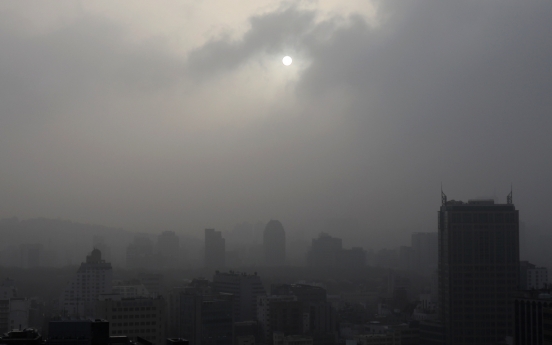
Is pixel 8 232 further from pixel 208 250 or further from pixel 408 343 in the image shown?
pixel 408 343

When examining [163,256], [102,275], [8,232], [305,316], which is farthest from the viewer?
[163,256]

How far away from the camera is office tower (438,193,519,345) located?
25.2 meters

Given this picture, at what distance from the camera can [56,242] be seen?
180 ft

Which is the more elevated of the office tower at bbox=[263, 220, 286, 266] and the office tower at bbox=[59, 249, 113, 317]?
the office tower at bbox=[263, 220, 286, 266]

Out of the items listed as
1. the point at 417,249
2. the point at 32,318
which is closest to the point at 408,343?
the point at 32,318

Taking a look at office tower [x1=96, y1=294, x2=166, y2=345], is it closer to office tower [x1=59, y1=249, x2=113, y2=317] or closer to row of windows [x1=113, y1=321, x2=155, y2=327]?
row of windows [x1=113, y1=321, x2=155, y2=327]

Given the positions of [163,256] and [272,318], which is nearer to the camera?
[272,318]

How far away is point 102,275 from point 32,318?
743 centimetres

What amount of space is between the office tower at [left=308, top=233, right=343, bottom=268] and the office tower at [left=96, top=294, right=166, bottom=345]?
39.5 m

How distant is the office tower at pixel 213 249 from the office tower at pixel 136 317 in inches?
1403

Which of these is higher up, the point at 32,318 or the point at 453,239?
the point at 453,239

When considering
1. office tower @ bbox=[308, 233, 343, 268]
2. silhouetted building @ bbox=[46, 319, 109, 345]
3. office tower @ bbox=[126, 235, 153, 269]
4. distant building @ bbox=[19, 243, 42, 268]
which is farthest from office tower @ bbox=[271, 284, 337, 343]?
distant building @ bbox=[19, 243, 42, 268]

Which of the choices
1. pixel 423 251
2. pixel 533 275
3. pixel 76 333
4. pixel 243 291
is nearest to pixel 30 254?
pixel 243 291

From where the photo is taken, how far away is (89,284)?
33812 millimetres
